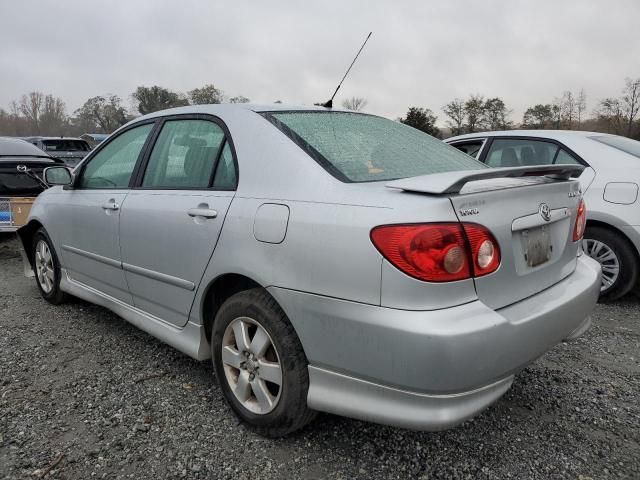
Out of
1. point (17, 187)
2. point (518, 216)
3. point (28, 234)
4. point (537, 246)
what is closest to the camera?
point (518, 216)

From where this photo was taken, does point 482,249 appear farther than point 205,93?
No

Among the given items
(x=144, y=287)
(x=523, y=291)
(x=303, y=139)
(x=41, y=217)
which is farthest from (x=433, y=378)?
(x=41, y=217)

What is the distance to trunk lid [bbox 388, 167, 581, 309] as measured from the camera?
67.6 inches

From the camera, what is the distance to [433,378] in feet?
5.27

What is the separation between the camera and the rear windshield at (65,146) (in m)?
15.5

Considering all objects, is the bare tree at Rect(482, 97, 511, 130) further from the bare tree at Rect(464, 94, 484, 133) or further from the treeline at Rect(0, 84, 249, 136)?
the treeline at Rect(0, 84, 249, 136)

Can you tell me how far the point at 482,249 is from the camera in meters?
1.71

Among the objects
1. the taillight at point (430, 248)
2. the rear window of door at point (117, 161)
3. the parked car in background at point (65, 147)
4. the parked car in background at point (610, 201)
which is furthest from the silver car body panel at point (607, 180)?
the parked car in background at point (65, 147)

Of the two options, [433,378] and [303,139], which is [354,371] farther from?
[303,139]

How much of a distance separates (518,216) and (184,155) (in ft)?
5.78

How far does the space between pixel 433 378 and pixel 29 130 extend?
9078 centimetres

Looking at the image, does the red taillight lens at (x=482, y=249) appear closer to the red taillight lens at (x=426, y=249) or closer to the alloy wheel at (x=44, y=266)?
the red taillight lens at (x=426, y=249)

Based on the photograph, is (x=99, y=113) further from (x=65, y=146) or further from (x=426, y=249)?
(x=426, y=249)

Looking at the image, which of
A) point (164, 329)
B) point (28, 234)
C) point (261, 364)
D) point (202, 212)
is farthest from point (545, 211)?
point (28, 234)
